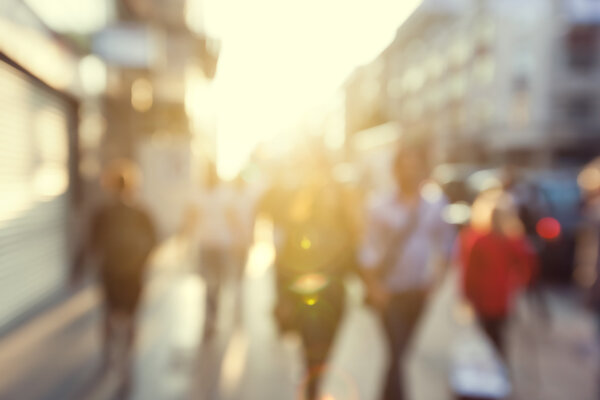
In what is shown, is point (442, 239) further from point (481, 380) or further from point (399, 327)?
point (481, 380)

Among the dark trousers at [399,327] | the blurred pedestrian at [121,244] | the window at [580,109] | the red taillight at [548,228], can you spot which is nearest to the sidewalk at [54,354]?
the blurred pedestrian at [121,244]

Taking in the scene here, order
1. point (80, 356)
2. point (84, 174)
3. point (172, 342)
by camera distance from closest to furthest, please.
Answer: point (80, 356) → point (172, 342) → point (84, 174)

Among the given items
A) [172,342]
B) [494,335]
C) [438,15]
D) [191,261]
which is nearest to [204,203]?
[172,342]

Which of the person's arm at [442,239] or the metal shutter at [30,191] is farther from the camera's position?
the metal shutter at [30,191]

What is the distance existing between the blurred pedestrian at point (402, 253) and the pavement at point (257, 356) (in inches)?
27.7

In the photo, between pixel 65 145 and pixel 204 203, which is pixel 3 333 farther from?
pixel 65 145

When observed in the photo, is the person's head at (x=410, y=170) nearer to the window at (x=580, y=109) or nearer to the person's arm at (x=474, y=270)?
the person's arm at (x=474, y=270)

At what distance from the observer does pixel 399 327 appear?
4039 millimetres

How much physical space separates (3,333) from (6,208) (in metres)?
1.41

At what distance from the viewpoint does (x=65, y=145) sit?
9.98m

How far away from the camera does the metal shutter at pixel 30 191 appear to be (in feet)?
21.4

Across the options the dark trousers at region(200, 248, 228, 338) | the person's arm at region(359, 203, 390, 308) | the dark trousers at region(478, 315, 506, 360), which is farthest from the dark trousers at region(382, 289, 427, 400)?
the dark trousers at region(200, 248, 228, 338)

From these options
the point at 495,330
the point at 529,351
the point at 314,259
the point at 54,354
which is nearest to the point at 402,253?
the point at 314,259

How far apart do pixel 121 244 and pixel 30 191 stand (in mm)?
3254
